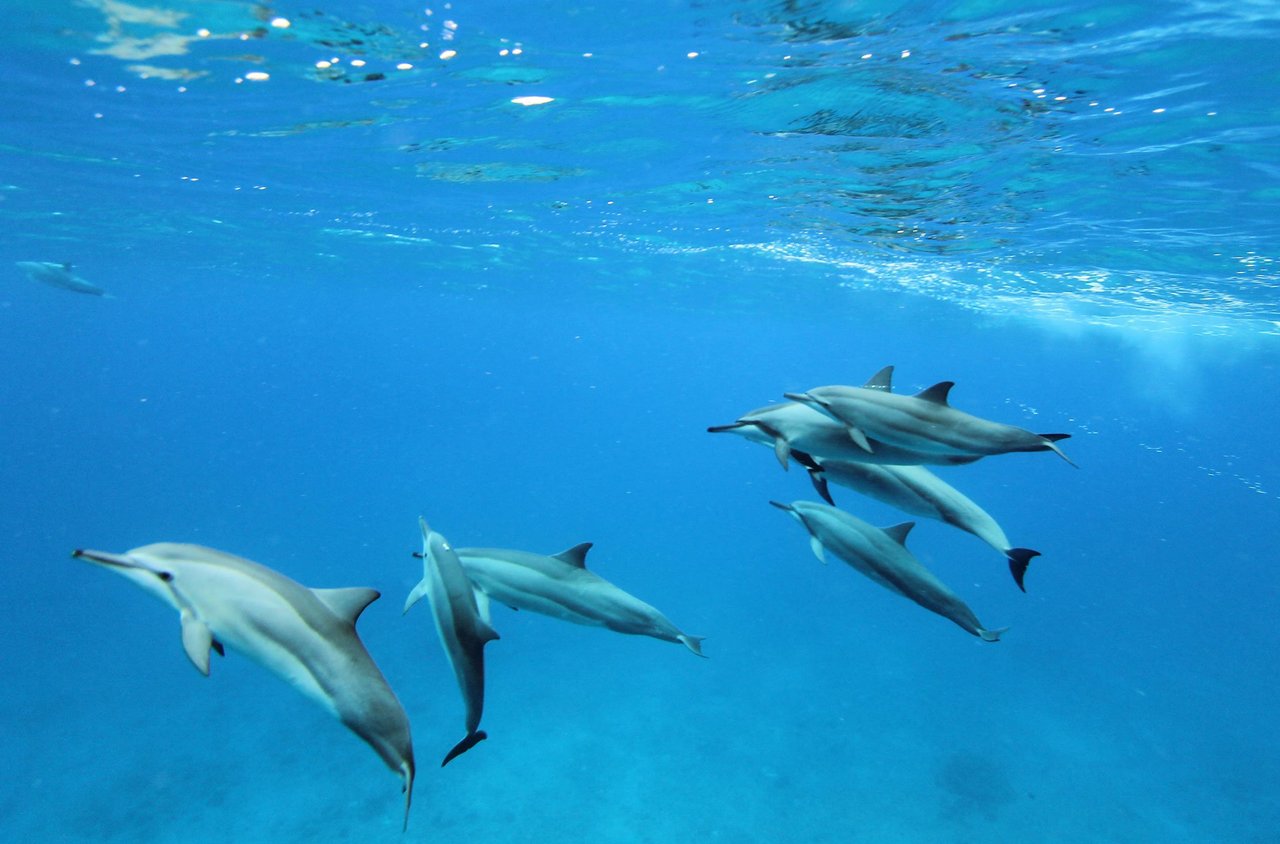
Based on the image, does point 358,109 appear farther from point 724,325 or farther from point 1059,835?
point 724,325

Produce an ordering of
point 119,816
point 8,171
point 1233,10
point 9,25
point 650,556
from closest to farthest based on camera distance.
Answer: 1. point 1233,10
2. point 9,25
3. point 119,816
4. point 8,171
5. point 650,556

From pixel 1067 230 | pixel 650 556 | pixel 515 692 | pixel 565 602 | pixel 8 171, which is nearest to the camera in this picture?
pixel 565 602

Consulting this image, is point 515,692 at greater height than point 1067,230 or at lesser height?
lesser

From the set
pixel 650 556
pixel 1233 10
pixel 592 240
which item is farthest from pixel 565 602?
pixel 650 556

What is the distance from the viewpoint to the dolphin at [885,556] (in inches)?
182

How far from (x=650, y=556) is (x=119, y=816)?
2456 centimetres

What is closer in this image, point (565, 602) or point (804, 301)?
point (565, 602)

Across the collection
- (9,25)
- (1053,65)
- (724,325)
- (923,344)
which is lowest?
(923,344)

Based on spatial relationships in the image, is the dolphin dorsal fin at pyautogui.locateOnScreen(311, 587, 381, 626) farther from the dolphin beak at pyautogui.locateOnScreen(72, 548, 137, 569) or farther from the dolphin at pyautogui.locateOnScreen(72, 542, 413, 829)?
the dolphin beak at pyautogui.locateOnScreen(72, 548, 137, 569)

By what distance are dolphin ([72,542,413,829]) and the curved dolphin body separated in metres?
1.50

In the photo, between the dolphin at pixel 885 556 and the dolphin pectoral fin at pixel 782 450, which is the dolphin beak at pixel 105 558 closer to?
the dolphin pectoral fin at pixel 782 450

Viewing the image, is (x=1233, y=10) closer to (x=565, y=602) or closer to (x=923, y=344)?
(x=565, y=602)

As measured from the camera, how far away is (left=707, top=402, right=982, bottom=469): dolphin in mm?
4387

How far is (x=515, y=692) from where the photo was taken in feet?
61.7
